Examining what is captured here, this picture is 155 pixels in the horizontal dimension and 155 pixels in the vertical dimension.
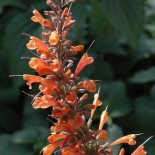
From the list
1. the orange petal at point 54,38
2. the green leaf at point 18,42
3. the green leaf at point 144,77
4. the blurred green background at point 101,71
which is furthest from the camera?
the green leaf at point 144,77

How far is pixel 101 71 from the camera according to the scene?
3.73 meters

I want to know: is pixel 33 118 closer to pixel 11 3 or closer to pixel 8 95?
pixel 8 95

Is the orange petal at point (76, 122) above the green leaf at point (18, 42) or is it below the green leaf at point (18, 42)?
above

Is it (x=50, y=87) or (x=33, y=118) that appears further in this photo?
(x=33, y=118)

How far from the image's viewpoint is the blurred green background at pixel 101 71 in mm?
3246

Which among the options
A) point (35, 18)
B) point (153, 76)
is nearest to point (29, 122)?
point (153, 76)

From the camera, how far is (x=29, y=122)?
11.1ft

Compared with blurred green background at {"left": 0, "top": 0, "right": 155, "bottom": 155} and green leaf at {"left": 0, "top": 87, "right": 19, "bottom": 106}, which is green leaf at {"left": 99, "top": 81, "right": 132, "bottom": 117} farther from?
green leaf at {"left": 0, "top": 87, "right": 19, "bottom": 106}

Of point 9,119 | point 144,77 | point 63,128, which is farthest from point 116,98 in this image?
point 63,128

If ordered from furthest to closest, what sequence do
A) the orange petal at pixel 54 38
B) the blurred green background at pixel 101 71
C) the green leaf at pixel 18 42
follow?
the green leaf at pixel 18 42 → the blurred green background at pixel 101 71 → the orange petal at pixel 54 38

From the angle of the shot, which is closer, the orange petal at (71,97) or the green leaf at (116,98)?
the orange petal at (71,97)

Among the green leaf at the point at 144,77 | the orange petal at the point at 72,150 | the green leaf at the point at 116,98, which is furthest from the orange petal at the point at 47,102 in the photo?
the green leaf at the point at 144,77

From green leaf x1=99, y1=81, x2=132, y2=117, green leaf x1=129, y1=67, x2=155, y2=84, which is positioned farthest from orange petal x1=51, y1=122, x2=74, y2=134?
green leaf x1=129, y1=67, x2=155, y2=84

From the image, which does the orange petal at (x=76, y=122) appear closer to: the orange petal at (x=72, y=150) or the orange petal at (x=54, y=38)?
the orange petal at (x=72, y=150)
